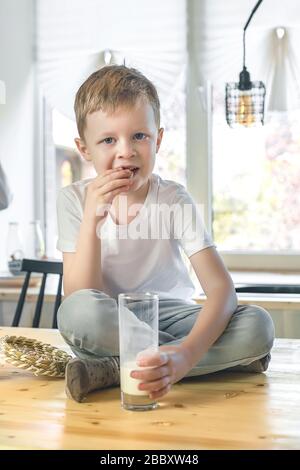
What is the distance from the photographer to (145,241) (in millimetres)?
1406

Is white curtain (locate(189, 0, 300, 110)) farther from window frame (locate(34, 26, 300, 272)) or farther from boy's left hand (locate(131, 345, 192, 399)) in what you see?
boy's left hand (locate(131, 345, 192, 399))

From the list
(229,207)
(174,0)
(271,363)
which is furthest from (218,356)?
(174,0)

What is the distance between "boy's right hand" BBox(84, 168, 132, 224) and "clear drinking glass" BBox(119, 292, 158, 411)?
26 cm

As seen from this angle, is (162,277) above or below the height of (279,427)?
above

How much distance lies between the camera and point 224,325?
1.18m

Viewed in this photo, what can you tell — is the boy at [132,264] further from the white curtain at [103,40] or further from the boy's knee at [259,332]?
the white curtain at [103,40]

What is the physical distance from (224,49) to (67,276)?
2157mm

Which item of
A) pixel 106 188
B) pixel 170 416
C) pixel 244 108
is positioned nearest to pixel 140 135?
pixel 106 188

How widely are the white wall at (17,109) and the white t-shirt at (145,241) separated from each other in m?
1.88

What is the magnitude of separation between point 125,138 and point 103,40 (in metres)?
2.28

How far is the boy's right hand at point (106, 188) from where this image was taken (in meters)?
1.18

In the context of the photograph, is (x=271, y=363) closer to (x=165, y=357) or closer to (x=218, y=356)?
(x=218, y=356)

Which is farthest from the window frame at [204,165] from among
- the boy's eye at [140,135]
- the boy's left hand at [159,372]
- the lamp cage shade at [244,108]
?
the boy's left hand at [159,372]
